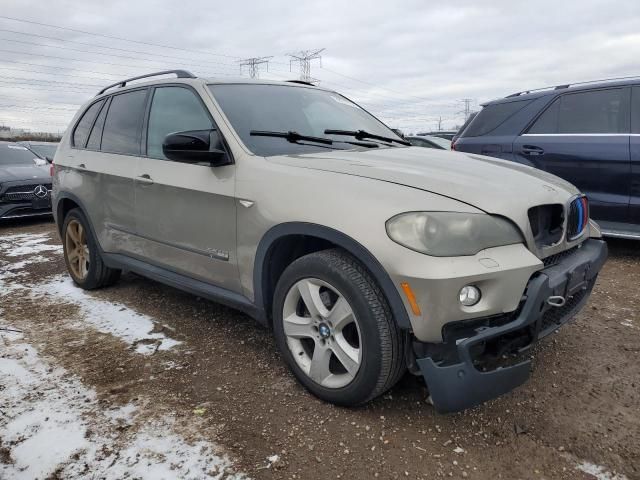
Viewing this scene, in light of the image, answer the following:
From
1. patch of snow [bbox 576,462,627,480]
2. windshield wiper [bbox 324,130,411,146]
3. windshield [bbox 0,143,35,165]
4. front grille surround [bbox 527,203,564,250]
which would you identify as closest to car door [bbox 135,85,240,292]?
windshield wiper [bbox 324,130,411,146]

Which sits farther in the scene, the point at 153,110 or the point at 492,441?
the point at 153,110

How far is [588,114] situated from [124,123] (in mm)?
4445

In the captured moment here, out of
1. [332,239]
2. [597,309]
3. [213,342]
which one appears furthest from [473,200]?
[597,309]

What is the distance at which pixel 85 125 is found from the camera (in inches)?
172

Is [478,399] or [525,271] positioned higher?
[525,271]

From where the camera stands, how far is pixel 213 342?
323 centimetres

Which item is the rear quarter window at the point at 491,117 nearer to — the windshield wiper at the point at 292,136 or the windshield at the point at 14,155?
the windshield wiper at the point at 292,136

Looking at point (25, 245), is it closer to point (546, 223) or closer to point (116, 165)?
point (116, 165)

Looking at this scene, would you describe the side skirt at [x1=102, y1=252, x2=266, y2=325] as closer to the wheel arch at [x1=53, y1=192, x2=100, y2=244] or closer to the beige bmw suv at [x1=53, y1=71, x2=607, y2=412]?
the beige bmw suv at [x1=53, y1=71, x2=607, y2=412]

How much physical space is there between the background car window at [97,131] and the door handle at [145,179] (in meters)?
0.94

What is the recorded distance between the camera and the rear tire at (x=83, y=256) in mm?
4199

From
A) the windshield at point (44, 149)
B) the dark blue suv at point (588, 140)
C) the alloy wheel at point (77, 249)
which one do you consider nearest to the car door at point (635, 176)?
the dark blue suv at point (588, 140)

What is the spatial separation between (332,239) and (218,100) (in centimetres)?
134

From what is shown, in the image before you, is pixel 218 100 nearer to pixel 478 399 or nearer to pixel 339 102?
pixel 339 102
